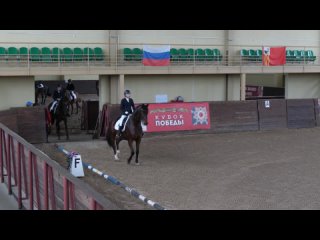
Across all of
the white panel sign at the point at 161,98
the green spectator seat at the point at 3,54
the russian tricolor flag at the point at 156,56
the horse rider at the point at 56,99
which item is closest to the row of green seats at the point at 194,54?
the russian tricolor flag at the point at 156,56

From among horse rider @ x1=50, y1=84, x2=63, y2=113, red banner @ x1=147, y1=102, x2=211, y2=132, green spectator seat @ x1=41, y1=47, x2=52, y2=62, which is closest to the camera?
horse rider @ x1=50, y1=84, x2=63, y2=113

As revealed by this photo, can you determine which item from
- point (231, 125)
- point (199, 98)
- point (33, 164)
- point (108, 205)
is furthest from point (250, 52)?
point (108, 205)

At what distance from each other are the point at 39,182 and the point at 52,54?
18.3 m

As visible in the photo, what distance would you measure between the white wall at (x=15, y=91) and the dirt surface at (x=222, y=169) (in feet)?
16.8

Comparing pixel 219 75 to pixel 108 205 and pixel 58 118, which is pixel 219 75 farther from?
pixel 108 205

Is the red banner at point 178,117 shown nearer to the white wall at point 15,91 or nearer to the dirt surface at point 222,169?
the dirt surface at point 222,169

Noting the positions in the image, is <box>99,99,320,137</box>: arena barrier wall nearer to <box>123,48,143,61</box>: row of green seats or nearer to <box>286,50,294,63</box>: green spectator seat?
<box>123,48,143,61</box>: row of green seats

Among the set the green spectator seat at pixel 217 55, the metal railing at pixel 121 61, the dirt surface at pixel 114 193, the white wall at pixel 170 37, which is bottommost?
the dirt surface at pixel 114 193

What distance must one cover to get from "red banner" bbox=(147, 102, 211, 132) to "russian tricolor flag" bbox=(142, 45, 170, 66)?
443 centimetres

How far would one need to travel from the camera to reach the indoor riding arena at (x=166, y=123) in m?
10.8

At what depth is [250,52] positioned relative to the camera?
30.7 m

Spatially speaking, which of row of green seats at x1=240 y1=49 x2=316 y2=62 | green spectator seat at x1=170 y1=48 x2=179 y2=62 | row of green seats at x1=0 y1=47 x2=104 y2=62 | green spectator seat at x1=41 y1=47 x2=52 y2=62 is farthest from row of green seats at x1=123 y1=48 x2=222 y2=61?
green spectator seat at x1=41 y1=47 x2=52 y2=62

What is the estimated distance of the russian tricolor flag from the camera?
25.9 meters

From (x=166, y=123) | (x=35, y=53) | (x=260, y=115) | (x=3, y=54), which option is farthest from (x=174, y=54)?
(x=3, y=54)
